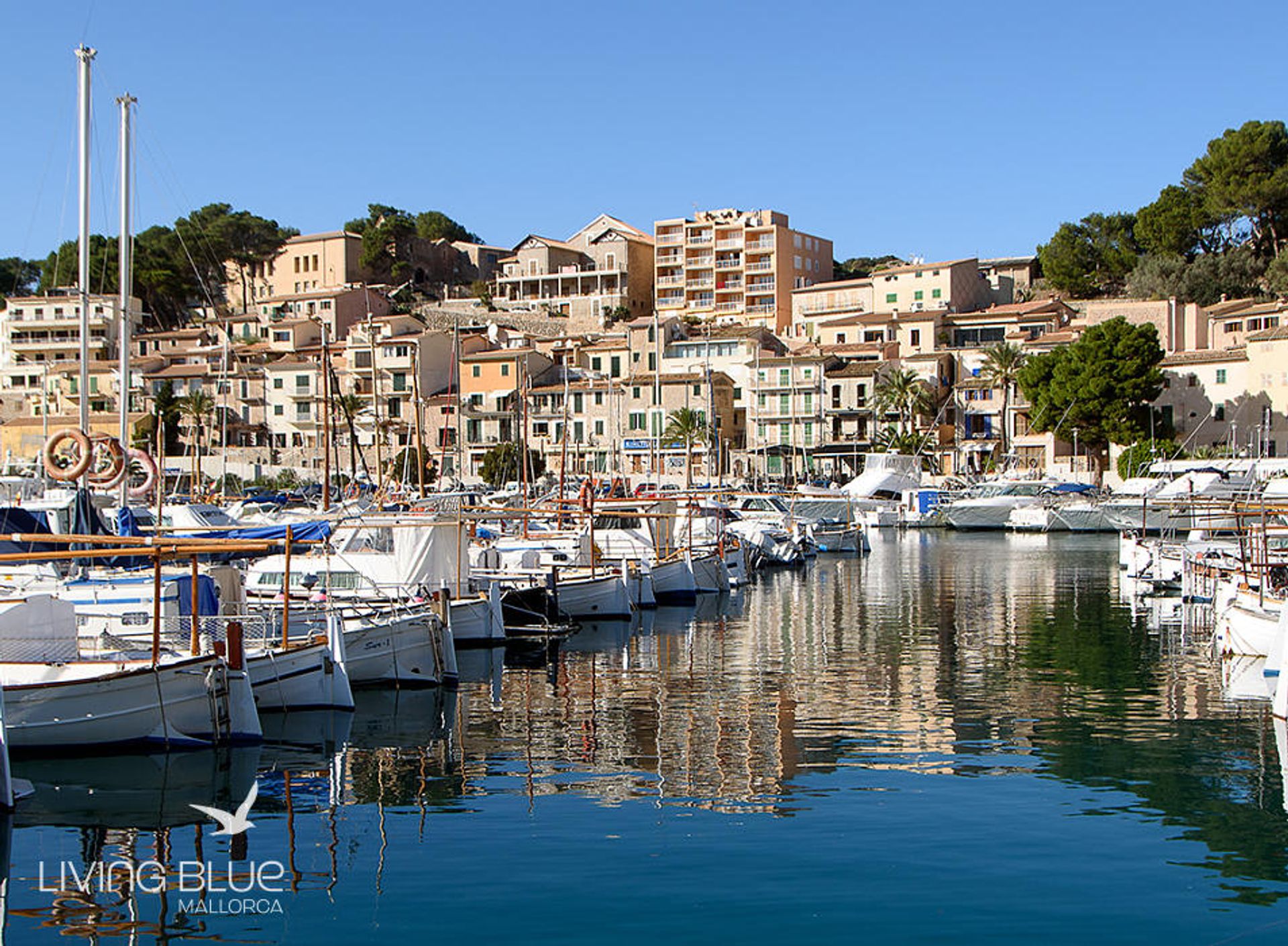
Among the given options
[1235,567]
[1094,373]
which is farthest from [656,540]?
[1094,373]

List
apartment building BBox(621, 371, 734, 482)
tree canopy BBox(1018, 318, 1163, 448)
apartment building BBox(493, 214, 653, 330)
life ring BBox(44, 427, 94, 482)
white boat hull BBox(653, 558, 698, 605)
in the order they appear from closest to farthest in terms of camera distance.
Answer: life ring BBox(44, 427, 94, 482), white boat hull BBox(653, 558, 698, 605), tree canopy BBox(1018, 318, 1163, 448), apartment building BBox(621, 371, 734, 482), apartment building BBox(493, 214, 653, 330)

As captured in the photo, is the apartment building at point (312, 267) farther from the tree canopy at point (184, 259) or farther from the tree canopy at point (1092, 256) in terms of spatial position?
the tree canopy at point (1092, 256)

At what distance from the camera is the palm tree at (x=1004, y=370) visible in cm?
9462

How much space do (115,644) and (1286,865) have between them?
18.4 metres

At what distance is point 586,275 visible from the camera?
434ft

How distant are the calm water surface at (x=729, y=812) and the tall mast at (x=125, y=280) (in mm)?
12473

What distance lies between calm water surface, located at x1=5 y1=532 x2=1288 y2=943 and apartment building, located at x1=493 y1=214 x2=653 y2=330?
330 feet

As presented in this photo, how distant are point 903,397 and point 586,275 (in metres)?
45.1

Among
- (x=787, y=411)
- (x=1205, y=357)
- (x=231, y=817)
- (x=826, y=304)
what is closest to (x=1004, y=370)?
(x=1205, y=357)

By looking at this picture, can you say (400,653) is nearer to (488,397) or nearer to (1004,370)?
(1004,370)

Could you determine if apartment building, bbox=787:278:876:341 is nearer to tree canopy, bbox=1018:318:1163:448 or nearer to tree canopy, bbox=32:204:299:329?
tree canopy, bbox=1018:318:1163:448

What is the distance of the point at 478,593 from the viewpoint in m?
34.4

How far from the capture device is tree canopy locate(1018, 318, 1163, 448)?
84062 millimetres

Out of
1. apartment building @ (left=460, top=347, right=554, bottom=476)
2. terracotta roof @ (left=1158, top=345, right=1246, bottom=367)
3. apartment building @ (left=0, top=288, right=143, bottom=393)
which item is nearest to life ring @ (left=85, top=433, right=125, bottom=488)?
apartment building @ (left=460, top=347, right=554, bottom=476)
